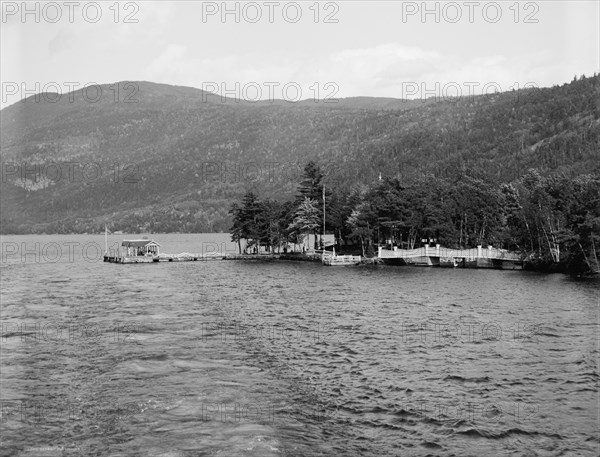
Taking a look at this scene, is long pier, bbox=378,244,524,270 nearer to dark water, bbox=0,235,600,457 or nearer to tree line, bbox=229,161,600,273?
tree line, bbox=229,161,600,273

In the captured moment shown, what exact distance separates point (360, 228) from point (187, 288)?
1843 inches

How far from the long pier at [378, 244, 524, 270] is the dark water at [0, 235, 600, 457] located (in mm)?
30700

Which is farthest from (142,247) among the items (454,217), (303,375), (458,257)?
(303,375)

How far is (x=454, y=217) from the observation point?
114 metres

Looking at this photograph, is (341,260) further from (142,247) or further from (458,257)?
(142,247)

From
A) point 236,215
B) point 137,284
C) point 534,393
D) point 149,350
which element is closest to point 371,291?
point 137,284

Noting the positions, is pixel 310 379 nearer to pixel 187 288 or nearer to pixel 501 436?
pixel 501 436

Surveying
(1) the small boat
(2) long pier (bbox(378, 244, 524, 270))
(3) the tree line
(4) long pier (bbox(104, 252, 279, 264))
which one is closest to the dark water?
(3) the tree line

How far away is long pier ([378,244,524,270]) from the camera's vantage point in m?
95.1

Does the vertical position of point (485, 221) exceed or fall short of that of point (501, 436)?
it exceeds it

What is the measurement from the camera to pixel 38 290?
74.1 meters

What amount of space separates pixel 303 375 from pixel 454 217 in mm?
85785

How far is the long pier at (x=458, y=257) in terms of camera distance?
95.1 meters

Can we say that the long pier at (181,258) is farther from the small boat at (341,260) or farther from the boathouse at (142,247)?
the small boat at (341,260)
